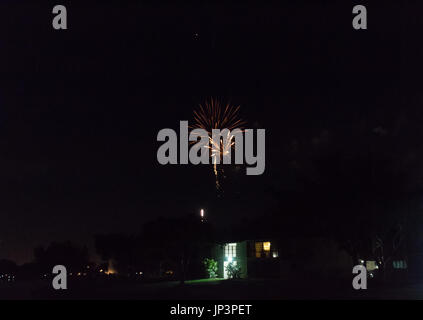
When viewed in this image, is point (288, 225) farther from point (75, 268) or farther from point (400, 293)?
point (75, 268)

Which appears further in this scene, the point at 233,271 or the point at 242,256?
the point at 242,256

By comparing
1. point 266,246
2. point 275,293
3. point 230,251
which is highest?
point 266,246

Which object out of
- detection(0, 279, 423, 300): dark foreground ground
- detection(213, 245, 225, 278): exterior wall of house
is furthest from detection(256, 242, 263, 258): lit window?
detection(0, 279, 423, 300): dark foreground ground

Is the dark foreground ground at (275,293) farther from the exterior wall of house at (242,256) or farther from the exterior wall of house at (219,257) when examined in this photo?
the exterior wall of house at (219,257)

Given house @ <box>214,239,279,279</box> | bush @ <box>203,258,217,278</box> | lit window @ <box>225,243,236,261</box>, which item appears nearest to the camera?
house @ <box>214,239,279,279</box>

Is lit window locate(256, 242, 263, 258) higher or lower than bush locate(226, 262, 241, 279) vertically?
higher

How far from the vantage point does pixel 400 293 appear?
103ft

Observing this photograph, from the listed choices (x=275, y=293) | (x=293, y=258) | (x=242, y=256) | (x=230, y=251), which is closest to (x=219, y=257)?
(x=230, y=251)

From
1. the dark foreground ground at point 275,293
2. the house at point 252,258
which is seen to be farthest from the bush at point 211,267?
the dark foreground ground at point 275,293

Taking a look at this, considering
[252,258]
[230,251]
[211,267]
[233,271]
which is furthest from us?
[230,251]

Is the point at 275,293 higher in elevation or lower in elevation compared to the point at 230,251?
lower

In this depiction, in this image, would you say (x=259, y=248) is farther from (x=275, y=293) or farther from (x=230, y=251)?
(x=275, y=293)

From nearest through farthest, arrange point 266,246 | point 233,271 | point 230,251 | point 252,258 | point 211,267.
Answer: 1. point 233,271
2. point 266,246
3. point 252,258
4. point 211,267
5. point 230,251

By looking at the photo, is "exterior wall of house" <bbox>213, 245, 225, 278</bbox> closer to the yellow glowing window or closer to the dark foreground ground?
the yellow glowing window
